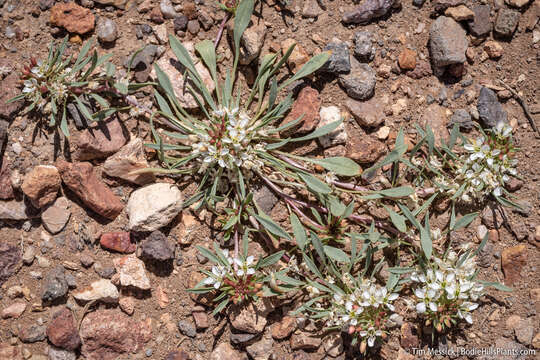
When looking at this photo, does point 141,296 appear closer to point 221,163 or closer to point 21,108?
point 221,163

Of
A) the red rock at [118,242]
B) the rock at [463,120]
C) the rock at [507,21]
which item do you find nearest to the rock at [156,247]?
the red rock at [118,242]

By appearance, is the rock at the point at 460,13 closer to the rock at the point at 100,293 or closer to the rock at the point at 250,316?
the rock at the point at 250,316

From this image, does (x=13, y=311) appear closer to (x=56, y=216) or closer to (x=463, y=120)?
(x=56, y=216)

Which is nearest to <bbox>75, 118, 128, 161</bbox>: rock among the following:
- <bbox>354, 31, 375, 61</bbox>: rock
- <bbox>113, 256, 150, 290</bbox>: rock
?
<bbox>113, 256, 150, 290</bbox>: rock

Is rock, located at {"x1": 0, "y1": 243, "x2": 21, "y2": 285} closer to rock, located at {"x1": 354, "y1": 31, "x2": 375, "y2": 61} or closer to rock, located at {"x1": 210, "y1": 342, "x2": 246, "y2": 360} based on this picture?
rock, located at {"x1": 210, "y1": 342, "x2": 246, "y2": 360}

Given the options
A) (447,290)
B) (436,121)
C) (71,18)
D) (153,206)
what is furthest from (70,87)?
(447,290)

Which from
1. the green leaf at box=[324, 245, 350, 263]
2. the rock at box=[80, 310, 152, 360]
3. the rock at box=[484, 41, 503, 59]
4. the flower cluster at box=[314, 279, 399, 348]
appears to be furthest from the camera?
the rock at box=[484, 41, 503, 59]

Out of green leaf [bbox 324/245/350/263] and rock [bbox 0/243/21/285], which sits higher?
green leaf [bbox 324/245/350/263]
